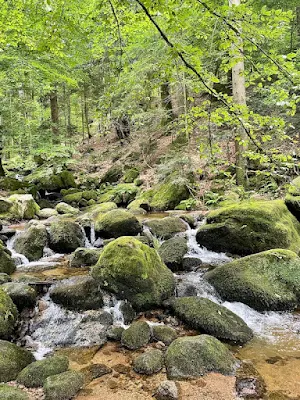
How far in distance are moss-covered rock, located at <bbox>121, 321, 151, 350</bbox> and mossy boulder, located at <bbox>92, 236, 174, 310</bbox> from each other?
71cm

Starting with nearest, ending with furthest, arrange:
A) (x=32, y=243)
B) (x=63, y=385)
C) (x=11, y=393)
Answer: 1. (x=11, y=393)
2. (x=63, y=385)
3. (x=32, y=243)

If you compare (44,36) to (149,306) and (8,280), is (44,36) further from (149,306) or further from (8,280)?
(8,280)

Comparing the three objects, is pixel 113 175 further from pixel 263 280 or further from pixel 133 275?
pixel 263 280

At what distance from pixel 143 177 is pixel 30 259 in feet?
30.6

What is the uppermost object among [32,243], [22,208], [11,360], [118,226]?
[22,208]

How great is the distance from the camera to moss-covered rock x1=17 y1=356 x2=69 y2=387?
11.0 feet

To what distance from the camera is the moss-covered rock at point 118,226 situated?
28.4 feet

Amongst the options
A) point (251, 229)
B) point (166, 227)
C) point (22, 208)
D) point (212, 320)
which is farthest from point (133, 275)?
point (22, 208)

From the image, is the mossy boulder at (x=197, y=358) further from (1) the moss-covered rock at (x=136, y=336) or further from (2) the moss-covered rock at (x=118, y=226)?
(2) the moss-covered rock at (x=118, y=226)

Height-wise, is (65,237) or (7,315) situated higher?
(65,237)

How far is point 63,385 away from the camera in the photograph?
3.25 metres

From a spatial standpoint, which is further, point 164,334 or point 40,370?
point 164,334

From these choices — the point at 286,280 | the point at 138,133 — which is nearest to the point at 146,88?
the point at 286,280

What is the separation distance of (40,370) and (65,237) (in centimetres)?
492
